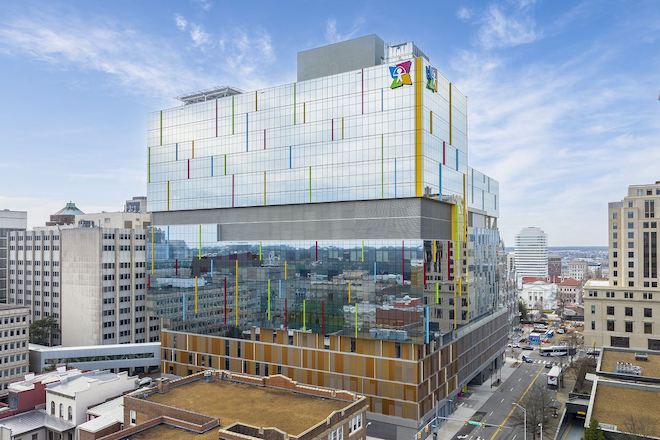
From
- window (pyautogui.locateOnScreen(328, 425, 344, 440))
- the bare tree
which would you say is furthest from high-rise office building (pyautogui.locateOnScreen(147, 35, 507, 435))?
window (pyautogui.locateOnScreen(328, 425, 344, 440))

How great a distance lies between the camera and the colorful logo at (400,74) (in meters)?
69.9

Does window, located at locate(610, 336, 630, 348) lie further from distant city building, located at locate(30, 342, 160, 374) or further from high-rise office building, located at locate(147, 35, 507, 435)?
distant city building, located at locate(30, 342, 160, 374)

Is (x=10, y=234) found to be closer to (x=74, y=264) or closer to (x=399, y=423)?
(x=74, y=264)

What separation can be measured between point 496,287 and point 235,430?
73765mm

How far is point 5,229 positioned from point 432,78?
458 ft

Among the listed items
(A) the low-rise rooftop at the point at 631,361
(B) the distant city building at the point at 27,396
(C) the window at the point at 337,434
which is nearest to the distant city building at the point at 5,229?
(B) the distant city building at the point at 27,396

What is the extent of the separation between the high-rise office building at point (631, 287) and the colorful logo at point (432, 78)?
64.6m

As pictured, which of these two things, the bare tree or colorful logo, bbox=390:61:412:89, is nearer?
colorful logo, bbox=390:61:412:89

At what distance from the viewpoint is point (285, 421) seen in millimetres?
48375

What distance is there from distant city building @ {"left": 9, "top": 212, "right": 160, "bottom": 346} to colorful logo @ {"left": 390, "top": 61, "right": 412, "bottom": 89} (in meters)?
78.9

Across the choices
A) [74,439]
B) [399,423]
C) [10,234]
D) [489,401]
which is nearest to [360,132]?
[399,423]

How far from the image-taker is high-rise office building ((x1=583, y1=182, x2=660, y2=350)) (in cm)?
10644

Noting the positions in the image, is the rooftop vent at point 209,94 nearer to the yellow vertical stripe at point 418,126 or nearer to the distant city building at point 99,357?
the yellow vertical stripe at point 418,126

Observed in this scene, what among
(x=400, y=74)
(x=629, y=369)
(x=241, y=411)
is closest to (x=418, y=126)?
(x=400, y=74)
